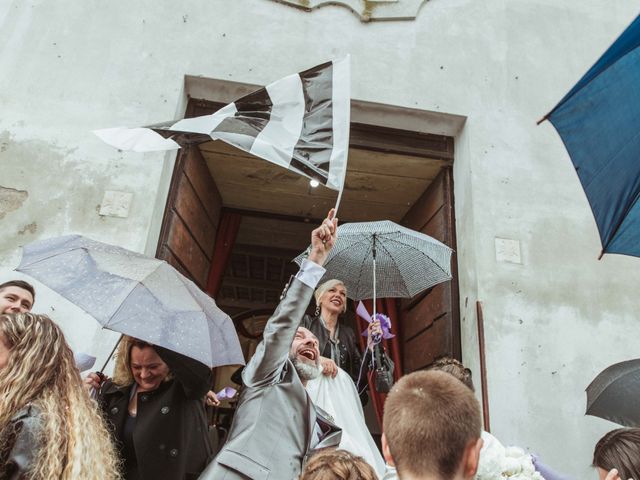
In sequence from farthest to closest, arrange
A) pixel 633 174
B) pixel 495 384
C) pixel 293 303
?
pixel 495 384 < pixel 633 174 < pixel 293 303

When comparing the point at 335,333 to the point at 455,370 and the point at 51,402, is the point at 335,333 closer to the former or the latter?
the point at 455,370

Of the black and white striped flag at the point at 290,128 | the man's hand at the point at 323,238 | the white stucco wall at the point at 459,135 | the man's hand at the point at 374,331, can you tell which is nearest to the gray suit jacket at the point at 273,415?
the man's hand at the point at 323,238

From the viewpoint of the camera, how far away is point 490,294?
4012 millimetres

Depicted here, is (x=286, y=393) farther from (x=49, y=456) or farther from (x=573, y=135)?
(x=573, y=135)

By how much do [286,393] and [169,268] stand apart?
2.93ft

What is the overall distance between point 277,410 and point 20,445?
0.87 metres

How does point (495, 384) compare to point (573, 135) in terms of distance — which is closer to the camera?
point (573, 135)

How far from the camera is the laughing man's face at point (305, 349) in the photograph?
2420 mm

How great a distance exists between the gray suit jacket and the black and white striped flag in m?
0.75

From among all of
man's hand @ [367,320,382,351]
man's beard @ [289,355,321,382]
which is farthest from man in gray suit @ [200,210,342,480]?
man's hand @ [367,320,382,351]

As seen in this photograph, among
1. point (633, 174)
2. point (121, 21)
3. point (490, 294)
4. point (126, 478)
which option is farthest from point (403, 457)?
point (121, 21)

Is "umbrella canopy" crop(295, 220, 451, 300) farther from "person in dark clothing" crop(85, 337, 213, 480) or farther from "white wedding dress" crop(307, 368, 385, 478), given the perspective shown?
"person in dark clothing" crop(85, 337, 213, 480)

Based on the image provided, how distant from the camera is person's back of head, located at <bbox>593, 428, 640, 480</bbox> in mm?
1997

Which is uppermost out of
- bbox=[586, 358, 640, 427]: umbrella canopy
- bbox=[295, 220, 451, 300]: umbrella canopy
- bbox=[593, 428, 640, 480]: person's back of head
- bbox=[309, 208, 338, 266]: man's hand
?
bbox=[295, 220, 451, 300]: umbrella canopy
